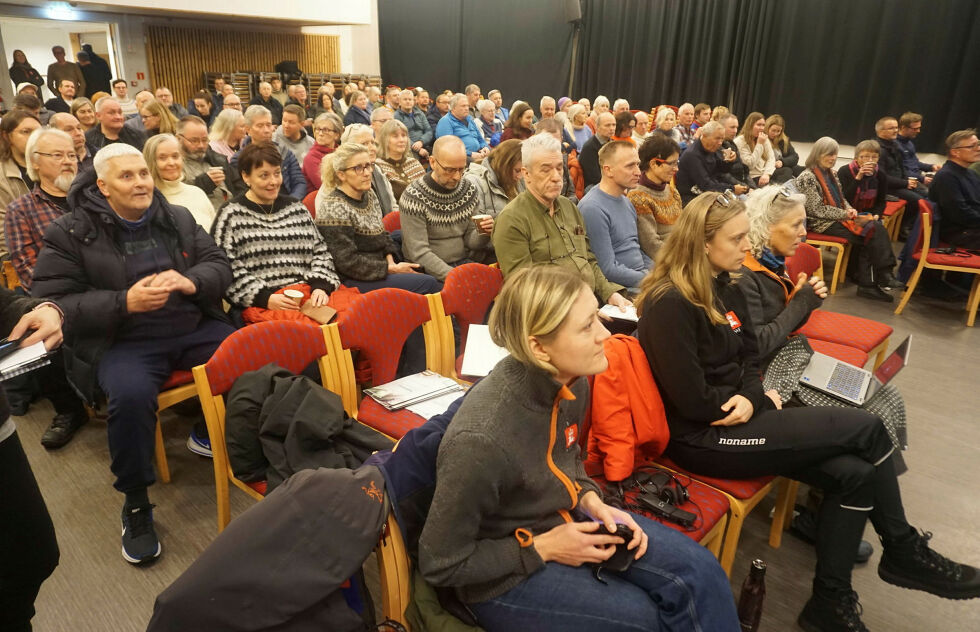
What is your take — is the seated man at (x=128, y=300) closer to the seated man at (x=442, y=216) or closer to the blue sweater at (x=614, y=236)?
the seated man at (x=442, y=216)

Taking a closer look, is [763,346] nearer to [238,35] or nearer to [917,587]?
[917,587]

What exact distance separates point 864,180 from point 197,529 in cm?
618

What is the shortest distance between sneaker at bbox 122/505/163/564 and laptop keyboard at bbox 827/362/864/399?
258cm

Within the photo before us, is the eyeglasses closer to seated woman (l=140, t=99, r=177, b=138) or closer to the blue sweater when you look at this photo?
seated woman (l=140, t=99, r=177, b=138)

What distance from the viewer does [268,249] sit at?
300cm

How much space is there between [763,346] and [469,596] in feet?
5.38

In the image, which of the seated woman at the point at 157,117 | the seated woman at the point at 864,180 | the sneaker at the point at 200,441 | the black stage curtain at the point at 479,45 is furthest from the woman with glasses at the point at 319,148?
the black stage curtain at the point at 479,45

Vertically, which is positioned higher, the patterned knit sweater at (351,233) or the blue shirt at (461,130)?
the blue shirt at (461,130)

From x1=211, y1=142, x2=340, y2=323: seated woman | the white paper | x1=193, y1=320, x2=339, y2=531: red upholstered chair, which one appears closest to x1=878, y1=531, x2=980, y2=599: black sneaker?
the white paper

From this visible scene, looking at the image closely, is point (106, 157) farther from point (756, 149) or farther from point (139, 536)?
point (756, 149)

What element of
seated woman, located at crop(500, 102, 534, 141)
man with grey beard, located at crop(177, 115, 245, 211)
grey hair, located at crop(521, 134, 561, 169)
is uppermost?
seated woman, located at crop(500, 102, 534, 141)

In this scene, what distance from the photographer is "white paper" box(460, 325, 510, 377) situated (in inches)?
91.1

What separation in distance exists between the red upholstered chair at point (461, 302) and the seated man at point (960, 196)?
4276mm

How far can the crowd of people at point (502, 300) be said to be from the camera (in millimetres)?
1397
